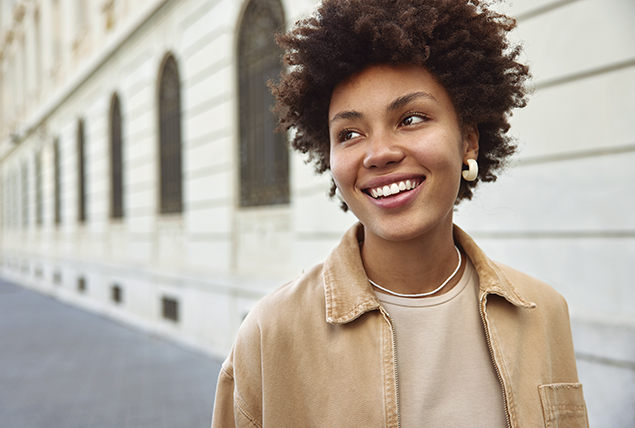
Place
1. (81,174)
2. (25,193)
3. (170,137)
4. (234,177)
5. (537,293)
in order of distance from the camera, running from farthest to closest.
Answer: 1. (25,193)
2. (81,174)
3. (170,137)
4. (234,177)
5. (537,293)

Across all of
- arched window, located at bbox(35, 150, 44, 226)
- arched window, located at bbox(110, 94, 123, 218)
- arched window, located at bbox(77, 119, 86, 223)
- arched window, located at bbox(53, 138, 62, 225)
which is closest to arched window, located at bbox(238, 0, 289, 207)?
arched window, located at bbox(110, 94, 123, 218)

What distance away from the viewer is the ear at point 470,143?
1.66 m

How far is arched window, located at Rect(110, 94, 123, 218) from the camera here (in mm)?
12633

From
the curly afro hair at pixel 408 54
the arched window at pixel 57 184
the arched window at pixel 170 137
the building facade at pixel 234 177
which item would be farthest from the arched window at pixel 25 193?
the curly afro hair at pixel 408 54

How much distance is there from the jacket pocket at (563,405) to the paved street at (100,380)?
4.22 m

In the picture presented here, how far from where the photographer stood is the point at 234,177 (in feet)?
25.8

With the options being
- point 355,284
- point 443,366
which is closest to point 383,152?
point 355,284

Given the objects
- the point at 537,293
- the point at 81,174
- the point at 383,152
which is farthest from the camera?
the point at 81,174

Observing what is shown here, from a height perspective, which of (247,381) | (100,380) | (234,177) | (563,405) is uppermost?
(234,177)

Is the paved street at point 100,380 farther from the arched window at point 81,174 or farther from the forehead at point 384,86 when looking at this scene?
the arched window at point 81,174

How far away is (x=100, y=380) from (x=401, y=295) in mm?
6172

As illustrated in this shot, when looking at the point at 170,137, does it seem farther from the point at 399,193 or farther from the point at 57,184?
the point at 57,184

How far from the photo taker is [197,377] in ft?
21.8

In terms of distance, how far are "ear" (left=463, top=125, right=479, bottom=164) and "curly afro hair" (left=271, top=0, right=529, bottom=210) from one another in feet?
0.11
